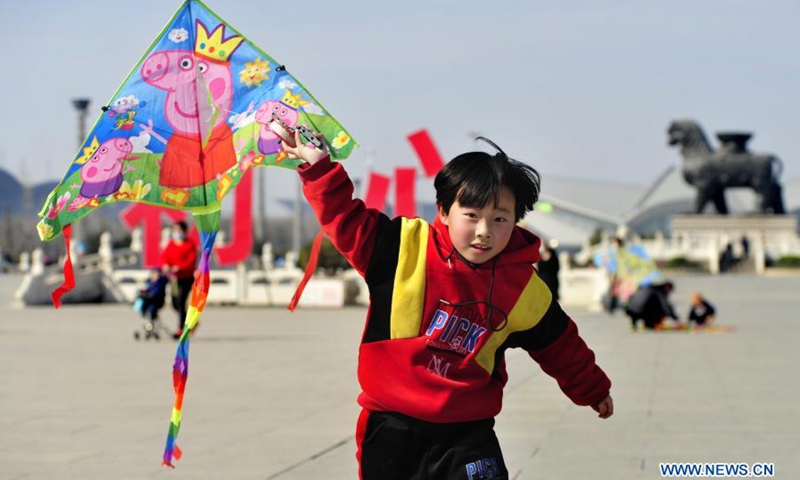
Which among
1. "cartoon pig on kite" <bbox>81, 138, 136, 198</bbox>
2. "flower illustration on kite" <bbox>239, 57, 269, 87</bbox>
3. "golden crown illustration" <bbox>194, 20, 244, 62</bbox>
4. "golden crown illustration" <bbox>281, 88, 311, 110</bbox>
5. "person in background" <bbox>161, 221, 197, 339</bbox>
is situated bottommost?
"person in background" <bbox>161, 221, 197, 339</bbox>

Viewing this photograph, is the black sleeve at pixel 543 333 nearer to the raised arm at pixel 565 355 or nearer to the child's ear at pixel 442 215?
the raised arm at pixel 565 355

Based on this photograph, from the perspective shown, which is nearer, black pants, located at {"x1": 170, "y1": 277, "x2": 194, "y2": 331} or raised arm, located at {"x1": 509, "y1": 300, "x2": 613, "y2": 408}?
raised arm, located at {"x1": 509, "y1": 300, "x2": 613, "y2": 408}

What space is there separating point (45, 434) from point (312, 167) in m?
4.27

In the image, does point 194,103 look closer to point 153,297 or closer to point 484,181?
point 484,181

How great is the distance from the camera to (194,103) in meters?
4.30

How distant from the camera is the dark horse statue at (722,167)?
63062 millimetres

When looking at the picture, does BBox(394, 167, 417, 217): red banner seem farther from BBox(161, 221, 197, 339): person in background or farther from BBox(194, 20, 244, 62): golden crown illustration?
BBox(194, 20, 244, 62): golden crown illustration

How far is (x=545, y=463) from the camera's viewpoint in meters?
6.54

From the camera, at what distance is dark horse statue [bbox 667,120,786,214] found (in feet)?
207

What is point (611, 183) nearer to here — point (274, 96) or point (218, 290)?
point (218, 290)

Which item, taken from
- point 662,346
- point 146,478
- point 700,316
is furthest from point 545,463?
point 700,316

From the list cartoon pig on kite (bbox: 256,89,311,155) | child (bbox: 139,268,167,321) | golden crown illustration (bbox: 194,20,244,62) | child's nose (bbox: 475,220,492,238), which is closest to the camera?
child's nose (bbox: 475,220,492,238)

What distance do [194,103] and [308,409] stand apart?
466 cm

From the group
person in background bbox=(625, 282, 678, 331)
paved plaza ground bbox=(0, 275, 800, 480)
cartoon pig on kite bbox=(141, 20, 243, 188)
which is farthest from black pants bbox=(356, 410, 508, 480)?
person in background bbox=(625, 282, 678, 331)
